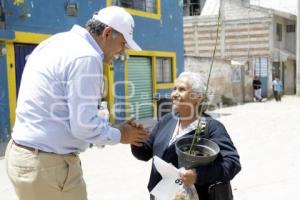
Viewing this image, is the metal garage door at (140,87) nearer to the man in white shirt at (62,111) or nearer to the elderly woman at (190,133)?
the elderly woman at (190,133)

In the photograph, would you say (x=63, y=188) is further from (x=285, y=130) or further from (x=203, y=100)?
(x=285, y=130)

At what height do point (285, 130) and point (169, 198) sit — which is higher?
point (169, 198)

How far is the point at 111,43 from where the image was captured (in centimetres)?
265

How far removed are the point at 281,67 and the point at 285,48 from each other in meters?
2.05

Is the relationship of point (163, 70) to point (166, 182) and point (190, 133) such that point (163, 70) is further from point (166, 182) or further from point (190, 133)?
point (166, 182)

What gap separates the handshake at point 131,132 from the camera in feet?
8.84

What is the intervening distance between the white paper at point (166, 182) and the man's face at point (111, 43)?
2.29 feet

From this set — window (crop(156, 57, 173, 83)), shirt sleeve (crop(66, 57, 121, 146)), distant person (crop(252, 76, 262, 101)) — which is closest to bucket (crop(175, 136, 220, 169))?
shirt sleeve (crop(66, 57, 121, 146))

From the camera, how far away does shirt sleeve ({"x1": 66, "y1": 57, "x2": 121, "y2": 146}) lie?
2383mm

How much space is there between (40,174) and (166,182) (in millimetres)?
814

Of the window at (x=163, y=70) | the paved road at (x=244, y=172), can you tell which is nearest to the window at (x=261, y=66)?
the window at (x=163, y=70)

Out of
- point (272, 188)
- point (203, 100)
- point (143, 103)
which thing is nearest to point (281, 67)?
point (143, 103)

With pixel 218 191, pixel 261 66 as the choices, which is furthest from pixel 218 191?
pixel 261 66

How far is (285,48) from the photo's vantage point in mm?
32719
